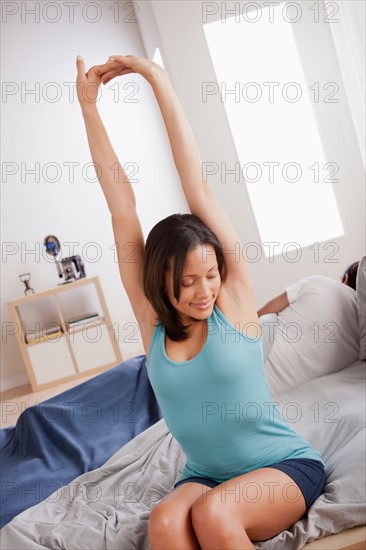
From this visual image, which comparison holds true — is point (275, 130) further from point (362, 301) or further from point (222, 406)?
point (222, 406)

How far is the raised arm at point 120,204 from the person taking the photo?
6.03 feet

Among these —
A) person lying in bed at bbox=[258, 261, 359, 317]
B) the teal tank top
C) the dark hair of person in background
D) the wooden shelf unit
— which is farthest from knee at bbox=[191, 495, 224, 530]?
the wooden shelf unit

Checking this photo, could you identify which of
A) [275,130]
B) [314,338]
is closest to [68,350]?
[275,130]

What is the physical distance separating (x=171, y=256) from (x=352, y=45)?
9.96 ft

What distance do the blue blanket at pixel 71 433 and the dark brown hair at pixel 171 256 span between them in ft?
3.43

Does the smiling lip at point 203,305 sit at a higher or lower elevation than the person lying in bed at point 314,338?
higher

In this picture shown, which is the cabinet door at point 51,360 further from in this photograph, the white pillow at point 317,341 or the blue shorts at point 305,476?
the blue shorts at point 305,476

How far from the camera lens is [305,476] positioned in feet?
5.57

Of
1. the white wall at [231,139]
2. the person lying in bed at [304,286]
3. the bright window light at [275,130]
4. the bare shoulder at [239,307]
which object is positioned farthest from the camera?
the bright window light at [275,130]

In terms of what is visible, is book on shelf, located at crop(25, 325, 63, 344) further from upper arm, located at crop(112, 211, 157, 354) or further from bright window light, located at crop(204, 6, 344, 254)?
upper arm, located at crop(112, 211, 157, 354)

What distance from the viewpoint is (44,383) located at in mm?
5680

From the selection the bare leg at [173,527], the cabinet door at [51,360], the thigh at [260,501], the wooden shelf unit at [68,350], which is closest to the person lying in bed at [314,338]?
the thigh at [260,501]

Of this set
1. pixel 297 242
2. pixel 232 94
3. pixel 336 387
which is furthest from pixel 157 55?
pixel 336 387

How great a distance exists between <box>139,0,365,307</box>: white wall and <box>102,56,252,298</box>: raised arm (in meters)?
2.75
